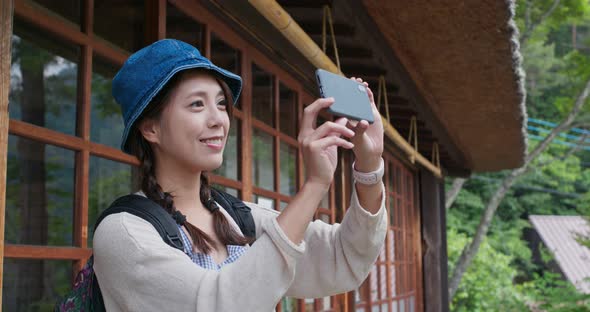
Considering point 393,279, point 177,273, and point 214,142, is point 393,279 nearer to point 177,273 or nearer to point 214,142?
point 214,142

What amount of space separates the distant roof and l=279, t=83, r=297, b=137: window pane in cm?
1777

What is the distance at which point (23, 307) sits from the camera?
190 cm

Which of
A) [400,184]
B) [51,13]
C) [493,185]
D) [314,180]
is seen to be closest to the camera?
[314,180]

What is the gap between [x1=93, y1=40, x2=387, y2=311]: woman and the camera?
1.17 m

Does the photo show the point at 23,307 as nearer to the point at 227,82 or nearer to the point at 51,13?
the point at 51,13

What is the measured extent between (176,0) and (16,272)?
109 cm

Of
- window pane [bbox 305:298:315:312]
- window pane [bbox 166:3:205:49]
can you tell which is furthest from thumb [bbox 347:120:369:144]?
window pane [bbox 305:298:315:312]

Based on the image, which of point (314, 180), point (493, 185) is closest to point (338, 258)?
point (314, 180)

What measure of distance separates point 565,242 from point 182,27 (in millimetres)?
21982

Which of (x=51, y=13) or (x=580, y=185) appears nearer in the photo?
(x=51, y=13)

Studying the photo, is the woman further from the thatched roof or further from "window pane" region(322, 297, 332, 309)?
"window pane" region(322, 297, 332, 309)

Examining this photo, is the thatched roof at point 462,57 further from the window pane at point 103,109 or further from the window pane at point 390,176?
the window pane at point 103,109

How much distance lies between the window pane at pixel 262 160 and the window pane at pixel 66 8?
1333mm

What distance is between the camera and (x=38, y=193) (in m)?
2.09
